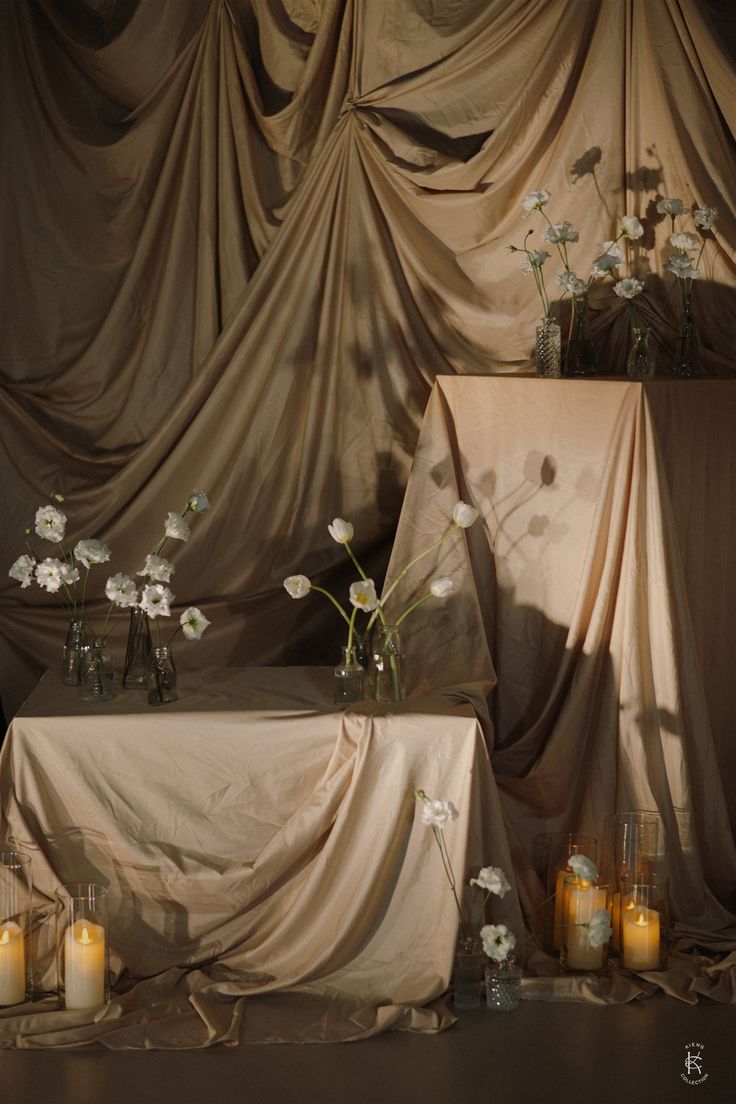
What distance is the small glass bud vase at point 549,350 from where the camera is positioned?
362cm

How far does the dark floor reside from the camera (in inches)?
104

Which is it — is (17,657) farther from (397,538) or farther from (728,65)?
(728,65)

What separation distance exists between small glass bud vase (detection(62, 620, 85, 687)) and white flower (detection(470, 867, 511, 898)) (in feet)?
3.49

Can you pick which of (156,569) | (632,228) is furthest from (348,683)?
(632,228)

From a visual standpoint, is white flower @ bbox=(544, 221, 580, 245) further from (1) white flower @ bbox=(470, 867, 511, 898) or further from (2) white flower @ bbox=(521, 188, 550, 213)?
(1) white flower @ bbox=(470, 867, 511, 898)

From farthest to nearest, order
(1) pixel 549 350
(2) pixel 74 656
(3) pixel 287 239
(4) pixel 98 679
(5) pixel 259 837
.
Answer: (3) pixel 287 239 → (1) pixel 549 350 → (2) pixel 74 656 → (4) pixel 98 679 → (5) pixel 259 837

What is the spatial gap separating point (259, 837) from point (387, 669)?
47cm

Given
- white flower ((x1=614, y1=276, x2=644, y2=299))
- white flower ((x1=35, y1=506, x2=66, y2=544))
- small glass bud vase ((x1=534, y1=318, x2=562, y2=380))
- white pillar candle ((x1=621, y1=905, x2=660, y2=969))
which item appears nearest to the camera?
white pillar candle ((x1=621, y1=905, x2=660, y2=969))

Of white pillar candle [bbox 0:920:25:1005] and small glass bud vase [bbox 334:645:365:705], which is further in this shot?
small glass bud vase [bbox 334:645:365:705]

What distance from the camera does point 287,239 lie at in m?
3.93

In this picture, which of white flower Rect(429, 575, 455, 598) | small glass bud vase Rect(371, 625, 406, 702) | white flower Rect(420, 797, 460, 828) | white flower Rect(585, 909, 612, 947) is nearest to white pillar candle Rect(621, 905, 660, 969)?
white flower Rect(585, 909, 612, 947)

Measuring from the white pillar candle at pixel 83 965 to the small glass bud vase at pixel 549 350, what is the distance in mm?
1761

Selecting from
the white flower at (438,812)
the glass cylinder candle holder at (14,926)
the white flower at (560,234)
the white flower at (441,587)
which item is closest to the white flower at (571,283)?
the white flower at (560,234)

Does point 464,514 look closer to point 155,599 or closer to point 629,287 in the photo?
point 155,599
